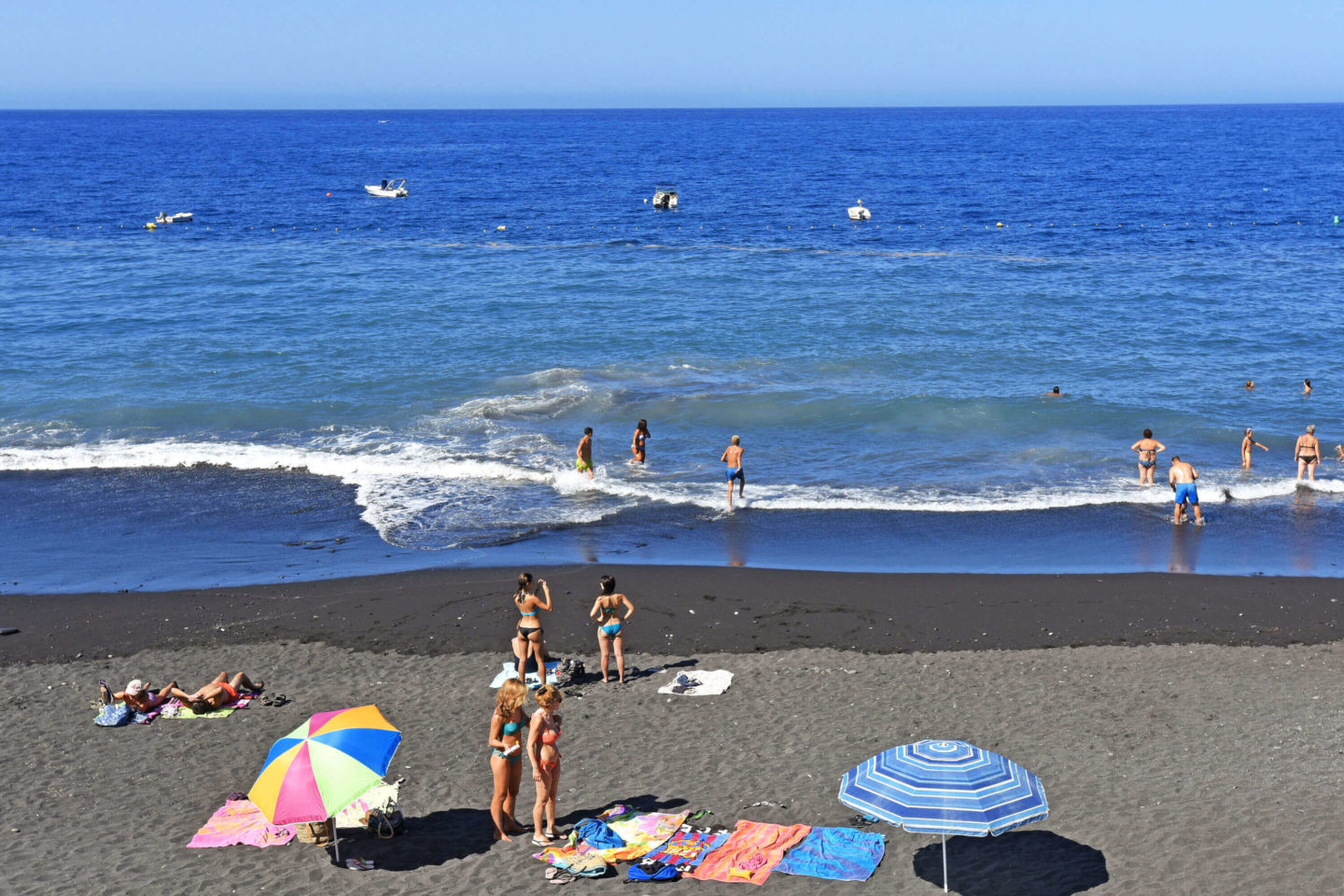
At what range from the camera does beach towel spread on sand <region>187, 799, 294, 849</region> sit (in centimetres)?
922

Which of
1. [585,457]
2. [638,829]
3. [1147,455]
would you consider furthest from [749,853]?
[1147,455]

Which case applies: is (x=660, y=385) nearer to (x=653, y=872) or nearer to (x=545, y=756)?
(x=545, y=756)

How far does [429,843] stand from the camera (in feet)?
30.5

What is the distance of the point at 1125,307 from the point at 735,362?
46.1 ft

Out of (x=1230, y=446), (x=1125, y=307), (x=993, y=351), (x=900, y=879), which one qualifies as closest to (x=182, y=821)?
(x=900, y=879)

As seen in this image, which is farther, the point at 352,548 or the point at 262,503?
the point at 262,503

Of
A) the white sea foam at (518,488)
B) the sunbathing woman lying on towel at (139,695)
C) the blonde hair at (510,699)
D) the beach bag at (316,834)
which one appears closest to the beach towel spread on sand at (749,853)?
the blonde hair at (510,699)

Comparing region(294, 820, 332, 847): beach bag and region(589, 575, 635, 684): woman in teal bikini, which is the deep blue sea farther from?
region(294, 820, 332, 847): beach bag

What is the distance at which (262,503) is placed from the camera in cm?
1973

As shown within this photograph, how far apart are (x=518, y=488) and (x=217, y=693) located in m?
9.12

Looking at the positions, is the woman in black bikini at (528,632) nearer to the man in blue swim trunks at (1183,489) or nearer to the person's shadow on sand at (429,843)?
the person's shadow on sand at (429,843)

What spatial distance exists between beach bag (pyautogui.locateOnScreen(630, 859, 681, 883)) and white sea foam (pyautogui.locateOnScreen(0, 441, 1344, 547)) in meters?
9.82

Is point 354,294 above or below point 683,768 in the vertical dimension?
above

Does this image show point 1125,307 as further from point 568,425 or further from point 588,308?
point 568,425
